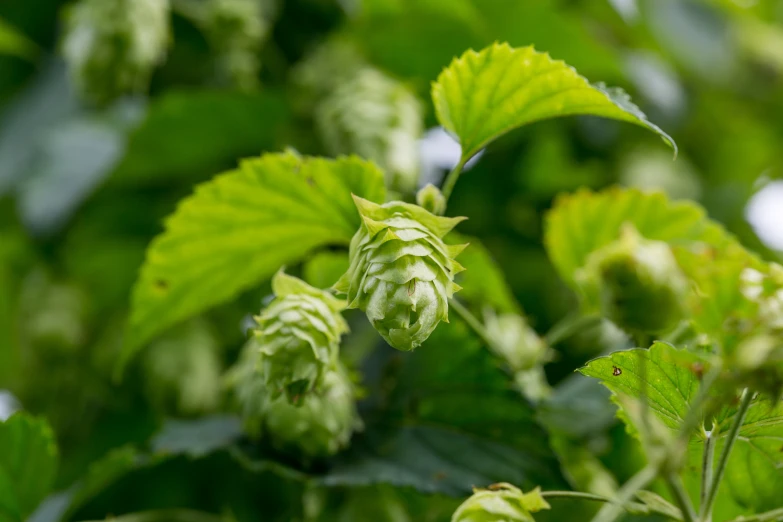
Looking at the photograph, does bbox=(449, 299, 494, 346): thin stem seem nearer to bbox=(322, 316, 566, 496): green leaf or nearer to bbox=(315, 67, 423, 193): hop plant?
bbox=(322, 316, 566, 496): green leaf

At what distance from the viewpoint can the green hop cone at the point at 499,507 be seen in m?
0.51

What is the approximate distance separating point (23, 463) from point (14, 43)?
79 centimetres

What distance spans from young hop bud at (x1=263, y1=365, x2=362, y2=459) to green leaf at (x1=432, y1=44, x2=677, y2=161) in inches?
8.8

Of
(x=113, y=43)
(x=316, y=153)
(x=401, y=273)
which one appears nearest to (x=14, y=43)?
(x=113, y=43)

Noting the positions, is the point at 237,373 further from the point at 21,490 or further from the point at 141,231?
the point at 141,231

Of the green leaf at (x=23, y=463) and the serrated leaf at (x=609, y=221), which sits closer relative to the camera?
the green leaf at (x=23, y=463)

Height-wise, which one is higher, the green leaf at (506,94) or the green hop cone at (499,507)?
the green leaf at (506,94)

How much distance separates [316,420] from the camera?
27.5 inches

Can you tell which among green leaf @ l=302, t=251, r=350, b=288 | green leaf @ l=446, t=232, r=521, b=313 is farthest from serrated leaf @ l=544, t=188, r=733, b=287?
green leaf @ l=302, t=251, r=350, b=288

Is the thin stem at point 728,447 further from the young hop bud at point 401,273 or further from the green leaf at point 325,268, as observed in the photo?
the green leaf at point 325,268

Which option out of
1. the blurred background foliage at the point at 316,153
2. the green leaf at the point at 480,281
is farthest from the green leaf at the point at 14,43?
the green leaf at the point at 480,281

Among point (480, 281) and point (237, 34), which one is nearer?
point (480, 281)

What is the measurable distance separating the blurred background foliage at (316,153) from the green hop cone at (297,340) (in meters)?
0.13

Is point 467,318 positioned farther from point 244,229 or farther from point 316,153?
point 316,153
